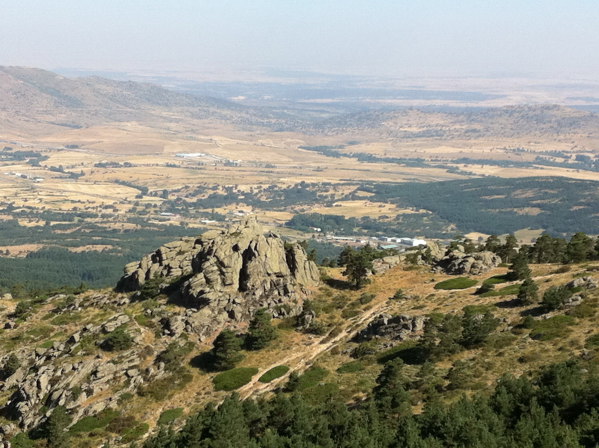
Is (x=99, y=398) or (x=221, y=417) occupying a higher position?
(x=221, y=417)

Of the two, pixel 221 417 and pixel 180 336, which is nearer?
pixel 221 417

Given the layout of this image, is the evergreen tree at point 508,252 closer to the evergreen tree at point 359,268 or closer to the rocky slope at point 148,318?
the evergreen tree at point 359,268

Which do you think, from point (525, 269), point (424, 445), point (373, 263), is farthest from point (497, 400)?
point (373, 263)

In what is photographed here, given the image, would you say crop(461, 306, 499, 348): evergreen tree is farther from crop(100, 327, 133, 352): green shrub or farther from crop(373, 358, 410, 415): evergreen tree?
crop(100, 327, 133, 352): green shrub

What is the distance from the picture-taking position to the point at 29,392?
240 feet

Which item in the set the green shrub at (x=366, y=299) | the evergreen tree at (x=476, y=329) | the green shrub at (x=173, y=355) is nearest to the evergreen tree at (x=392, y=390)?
the evergreen tree at (x=476, y=329)

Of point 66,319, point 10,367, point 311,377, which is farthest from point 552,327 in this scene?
point 66,319

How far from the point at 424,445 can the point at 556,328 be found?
26788 millimetres

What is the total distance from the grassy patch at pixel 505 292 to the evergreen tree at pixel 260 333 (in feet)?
91.5

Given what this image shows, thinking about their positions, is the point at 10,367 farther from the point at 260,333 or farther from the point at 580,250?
the point at 580,250

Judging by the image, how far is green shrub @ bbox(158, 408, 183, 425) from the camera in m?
67.6

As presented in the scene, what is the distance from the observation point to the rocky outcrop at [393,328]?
246ft

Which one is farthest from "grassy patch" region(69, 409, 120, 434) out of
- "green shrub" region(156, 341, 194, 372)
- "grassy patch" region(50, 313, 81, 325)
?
"grassy patch" region(50, 313, 81, 325)

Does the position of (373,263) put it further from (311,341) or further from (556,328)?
(556,328)
